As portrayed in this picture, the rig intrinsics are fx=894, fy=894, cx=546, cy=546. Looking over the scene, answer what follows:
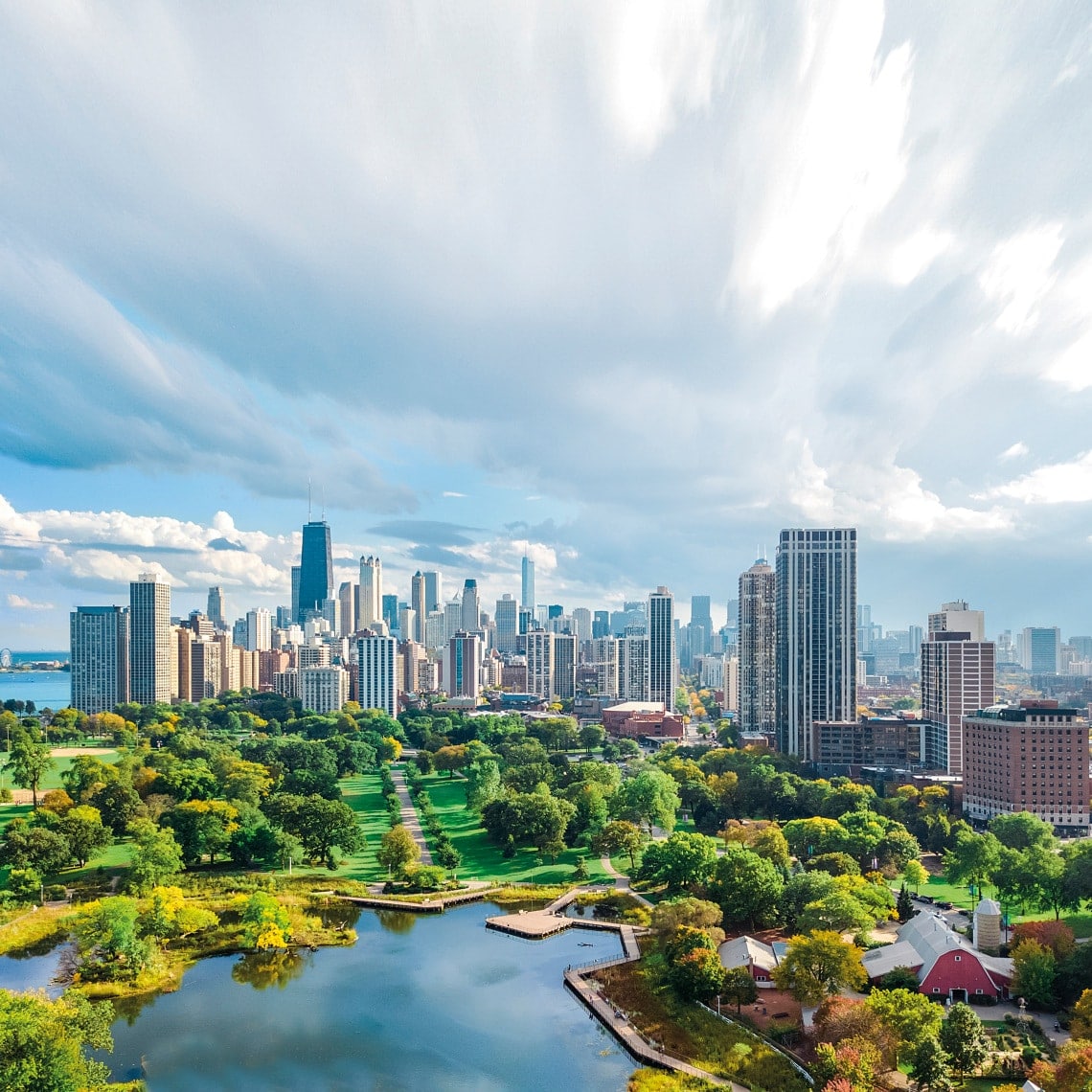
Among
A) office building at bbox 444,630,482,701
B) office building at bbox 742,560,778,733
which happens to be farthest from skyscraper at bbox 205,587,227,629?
office building at bbox 742,560,778,733

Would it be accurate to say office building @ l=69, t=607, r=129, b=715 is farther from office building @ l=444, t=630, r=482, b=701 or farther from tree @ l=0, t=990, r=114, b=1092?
tree @ l=0, t=990, r=114, b=1092

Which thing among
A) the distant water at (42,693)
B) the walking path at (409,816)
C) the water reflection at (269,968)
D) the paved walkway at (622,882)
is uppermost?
the water reflection at (269,968)

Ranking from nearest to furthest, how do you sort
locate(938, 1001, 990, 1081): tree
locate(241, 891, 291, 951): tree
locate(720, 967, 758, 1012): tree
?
locate(938, 1001, 990, 1081): tree < locate(720, 967, 758, 1012): tree < locate(241, 891, 291, 951): tree

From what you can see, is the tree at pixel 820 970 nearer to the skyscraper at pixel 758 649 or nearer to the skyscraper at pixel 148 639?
the skyscraper at pixel 758 649

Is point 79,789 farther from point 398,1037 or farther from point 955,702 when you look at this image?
point 955,702

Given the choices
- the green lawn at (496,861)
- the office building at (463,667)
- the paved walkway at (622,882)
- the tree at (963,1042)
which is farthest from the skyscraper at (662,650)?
the tree at (963,1042)

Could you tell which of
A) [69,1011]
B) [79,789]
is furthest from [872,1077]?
[79,789]

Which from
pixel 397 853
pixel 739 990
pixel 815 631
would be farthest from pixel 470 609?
pixel 739 990
